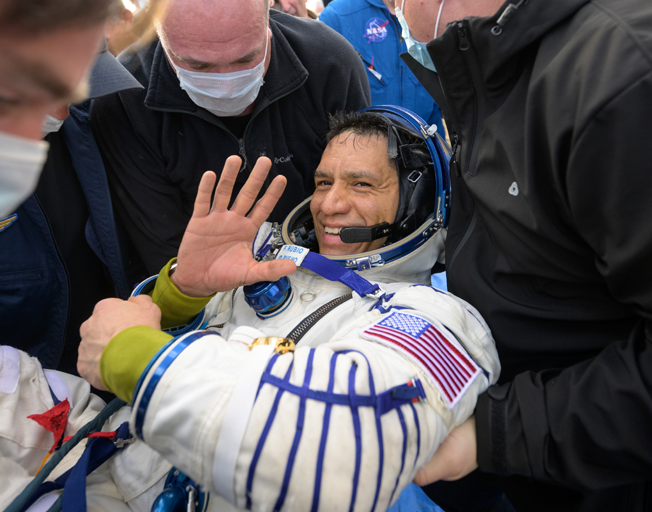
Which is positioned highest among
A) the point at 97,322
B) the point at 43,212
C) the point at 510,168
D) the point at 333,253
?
the point at 510,168

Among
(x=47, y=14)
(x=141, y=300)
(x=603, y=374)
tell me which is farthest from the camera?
(x=141, y=300)

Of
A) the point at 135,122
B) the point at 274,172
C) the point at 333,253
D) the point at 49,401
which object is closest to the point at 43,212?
the point at 135,122

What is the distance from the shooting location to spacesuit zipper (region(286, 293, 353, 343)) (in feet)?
4.49

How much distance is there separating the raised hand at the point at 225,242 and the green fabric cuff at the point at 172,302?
0.03 m

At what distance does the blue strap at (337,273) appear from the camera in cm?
140

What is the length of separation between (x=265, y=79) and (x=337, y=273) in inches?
44.8

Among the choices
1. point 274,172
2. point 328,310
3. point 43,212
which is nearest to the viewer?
point 328,310

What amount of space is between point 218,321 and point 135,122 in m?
1.03

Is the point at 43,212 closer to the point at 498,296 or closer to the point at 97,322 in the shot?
the point at 97,322

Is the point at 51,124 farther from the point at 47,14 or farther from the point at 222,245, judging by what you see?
the point at 47,14

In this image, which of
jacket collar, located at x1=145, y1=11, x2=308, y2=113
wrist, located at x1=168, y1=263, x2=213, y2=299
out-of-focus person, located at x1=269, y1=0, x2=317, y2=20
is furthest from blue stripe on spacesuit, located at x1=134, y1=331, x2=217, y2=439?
out-of-focus person, located at x1=269, y1=0, x2=317, y2=20

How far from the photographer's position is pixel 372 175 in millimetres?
1816

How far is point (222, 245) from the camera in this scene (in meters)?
1.53

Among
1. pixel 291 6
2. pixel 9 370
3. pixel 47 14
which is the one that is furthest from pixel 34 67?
pixel 291 6
